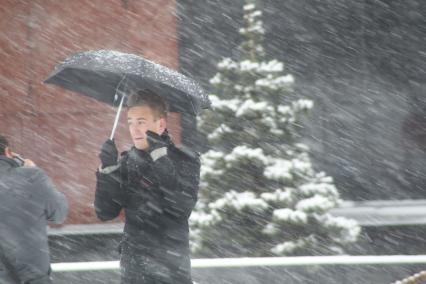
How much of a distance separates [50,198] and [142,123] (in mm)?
1287

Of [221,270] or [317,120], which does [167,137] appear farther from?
[317,120]

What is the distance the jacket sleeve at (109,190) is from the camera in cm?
334

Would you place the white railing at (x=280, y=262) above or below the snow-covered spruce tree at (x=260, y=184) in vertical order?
above

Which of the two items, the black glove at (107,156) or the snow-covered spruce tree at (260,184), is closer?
the black glove at (107,156)

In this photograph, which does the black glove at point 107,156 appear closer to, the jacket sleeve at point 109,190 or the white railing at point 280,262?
the jacket sleeve at point 109,190

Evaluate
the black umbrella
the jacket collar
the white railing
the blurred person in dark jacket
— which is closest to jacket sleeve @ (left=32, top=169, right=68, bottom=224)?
the blurred person in dark jacket

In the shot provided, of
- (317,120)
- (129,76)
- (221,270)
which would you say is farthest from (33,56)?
(129,76)

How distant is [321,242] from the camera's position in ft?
27.9

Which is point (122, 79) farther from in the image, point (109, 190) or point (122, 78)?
point (109, 190)

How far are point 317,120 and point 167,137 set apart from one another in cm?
784

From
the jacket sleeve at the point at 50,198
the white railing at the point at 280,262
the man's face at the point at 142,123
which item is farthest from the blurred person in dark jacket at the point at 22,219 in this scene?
the man's face at the point at 142,123

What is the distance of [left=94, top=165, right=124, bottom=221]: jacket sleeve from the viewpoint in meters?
3.34

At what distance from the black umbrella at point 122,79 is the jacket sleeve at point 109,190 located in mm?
489

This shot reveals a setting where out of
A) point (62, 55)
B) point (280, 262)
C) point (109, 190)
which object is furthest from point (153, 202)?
point (62, 55)
